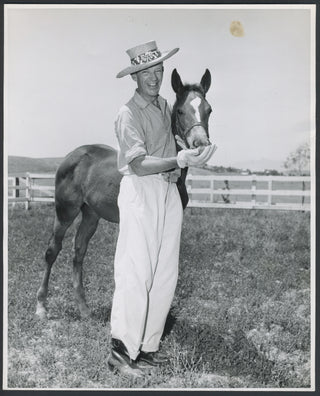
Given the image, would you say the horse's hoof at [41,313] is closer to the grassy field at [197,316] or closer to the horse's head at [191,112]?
the grassy field at [197,316]

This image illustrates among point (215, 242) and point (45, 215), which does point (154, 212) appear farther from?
point (45, 215)

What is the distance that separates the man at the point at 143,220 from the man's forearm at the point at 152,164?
1 cm

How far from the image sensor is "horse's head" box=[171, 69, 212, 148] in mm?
3660

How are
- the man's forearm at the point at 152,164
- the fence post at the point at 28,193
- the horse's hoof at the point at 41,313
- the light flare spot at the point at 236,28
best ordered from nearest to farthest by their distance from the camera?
the man's forearm at the point at 152,164 < the light flare spot at the point at 236,28 < the horse's hoof at the point at 41,313 < the fence post at the point at 28,193

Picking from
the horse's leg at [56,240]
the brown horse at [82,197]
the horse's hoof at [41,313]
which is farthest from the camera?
the horse's leg at [56,240]

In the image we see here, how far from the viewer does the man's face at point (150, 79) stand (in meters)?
3.66

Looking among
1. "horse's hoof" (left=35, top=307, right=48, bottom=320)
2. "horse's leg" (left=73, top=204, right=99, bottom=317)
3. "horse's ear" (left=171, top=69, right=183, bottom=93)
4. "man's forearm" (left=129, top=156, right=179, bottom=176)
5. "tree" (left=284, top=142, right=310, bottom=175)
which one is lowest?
"horse's hoof" (left=35, top=307, right=48, bottom=320)

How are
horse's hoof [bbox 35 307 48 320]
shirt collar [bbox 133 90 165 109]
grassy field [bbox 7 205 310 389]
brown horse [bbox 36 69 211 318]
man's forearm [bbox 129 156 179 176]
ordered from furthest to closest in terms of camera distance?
brown horse [bbox 36 69 211 318], horse's hoof [bbox 35 307 48 320], grassy field [bbox 7 205 310 389], shirt collar [bbox 133 90 165 109], man's forearm [bbox 129 156 179 176]

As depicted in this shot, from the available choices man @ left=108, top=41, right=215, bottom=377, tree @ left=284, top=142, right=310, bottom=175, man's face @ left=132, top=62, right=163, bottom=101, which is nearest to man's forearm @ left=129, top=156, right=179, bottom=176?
man @ left=108, top=41, right=215, bottom=377

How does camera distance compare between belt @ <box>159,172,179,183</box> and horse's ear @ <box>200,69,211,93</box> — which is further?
horse's ear @ <box>200,69,211,93</box>

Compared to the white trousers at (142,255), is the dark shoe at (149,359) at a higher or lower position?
lower

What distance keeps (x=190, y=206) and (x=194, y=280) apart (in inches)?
206

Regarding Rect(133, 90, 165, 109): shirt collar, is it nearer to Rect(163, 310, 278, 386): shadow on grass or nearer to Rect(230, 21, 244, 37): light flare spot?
Rect(230, 21, 244, 37): light flare spot

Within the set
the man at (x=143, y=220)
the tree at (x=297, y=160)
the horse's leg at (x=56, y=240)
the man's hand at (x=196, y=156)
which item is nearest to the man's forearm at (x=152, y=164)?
the man at (x=143, y=220)
